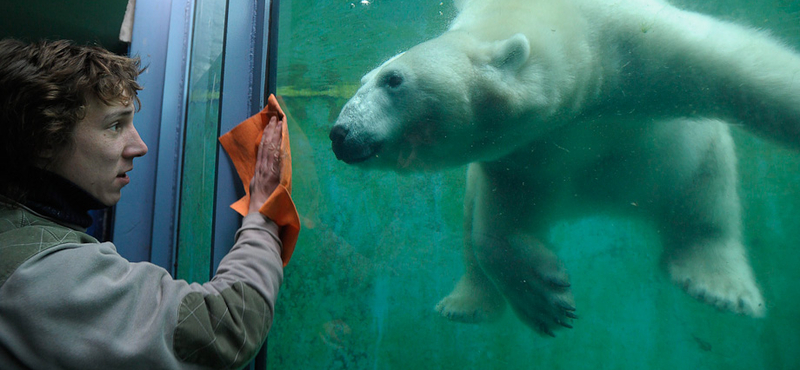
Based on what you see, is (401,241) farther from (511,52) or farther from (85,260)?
(85,260)

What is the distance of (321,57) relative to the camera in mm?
1652

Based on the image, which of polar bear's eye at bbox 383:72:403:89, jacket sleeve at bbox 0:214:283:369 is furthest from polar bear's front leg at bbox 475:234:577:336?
jacket sleeve at bbox 0:214:283:369

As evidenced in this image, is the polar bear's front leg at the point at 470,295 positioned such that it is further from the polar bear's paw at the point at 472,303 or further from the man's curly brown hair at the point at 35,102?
the man's curly brown hair at the point at 35,102

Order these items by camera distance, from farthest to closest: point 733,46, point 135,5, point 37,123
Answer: point 135,5 < point 733,46 < point 37,123

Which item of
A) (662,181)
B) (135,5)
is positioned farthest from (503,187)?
(135,5)

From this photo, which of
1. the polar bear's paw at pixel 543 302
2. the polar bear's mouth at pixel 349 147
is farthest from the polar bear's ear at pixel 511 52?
the polar bear's paw at pixel 543 302

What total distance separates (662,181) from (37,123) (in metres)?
1.39

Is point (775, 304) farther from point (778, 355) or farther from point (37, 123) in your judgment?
point (37, 123)

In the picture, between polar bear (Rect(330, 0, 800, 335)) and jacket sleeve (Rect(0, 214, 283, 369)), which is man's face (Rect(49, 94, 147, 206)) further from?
polar bear (Rect(330, 0, 800, 335))

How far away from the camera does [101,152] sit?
0.87 metres

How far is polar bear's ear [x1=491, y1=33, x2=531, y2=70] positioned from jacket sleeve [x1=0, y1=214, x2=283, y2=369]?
96 cm

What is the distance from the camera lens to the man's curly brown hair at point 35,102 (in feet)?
2.52

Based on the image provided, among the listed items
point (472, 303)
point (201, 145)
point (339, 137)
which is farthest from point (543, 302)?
point (201, 145)

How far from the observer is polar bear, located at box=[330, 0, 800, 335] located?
1176mm
